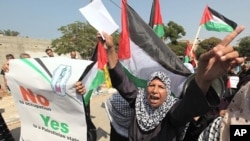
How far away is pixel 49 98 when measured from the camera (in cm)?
308

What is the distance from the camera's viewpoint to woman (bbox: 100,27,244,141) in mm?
1330

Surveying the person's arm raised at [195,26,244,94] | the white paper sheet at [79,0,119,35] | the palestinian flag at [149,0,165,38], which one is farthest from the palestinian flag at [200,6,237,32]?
the person's arm raised at [195,26,244,94]

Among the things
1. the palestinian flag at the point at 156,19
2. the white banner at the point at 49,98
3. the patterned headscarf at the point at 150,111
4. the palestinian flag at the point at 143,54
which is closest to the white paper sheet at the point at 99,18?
the white banner at the point at 49,98

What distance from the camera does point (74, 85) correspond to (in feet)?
9.30

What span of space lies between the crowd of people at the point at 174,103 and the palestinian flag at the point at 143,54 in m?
0.37

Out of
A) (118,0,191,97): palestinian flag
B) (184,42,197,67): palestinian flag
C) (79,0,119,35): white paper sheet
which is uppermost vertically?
(79,0,119,35): white paper sheet

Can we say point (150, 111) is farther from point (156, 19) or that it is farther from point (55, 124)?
point (156, 19)

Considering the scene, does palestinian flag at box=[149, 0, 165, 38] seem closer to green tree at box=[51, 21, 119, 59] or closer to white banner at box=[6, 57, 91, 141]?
white banner at box=[6, 57, 91, 141]

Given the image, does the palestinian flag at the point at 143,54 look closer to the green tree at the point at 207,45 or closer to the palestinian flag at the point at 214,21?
the green tree at the point at 207,45

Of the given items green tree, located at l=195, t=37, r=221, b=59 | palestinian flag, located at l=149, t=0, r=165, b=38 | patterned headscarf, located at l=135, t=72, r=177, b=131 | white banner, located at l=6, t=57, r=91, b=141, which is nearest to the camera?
patterned headscarf, located at l=135, t=72, r=177, b=131

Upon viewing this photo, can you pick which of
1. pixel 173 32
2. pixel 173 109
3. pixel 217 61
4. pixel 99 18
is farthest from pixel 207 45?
pixel 173 32

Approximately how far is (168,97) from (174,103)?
0.08 meters

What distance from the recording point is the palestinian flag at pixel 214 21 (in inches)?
250

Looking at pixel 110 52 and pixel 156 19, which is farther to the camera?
pixel 156 19
